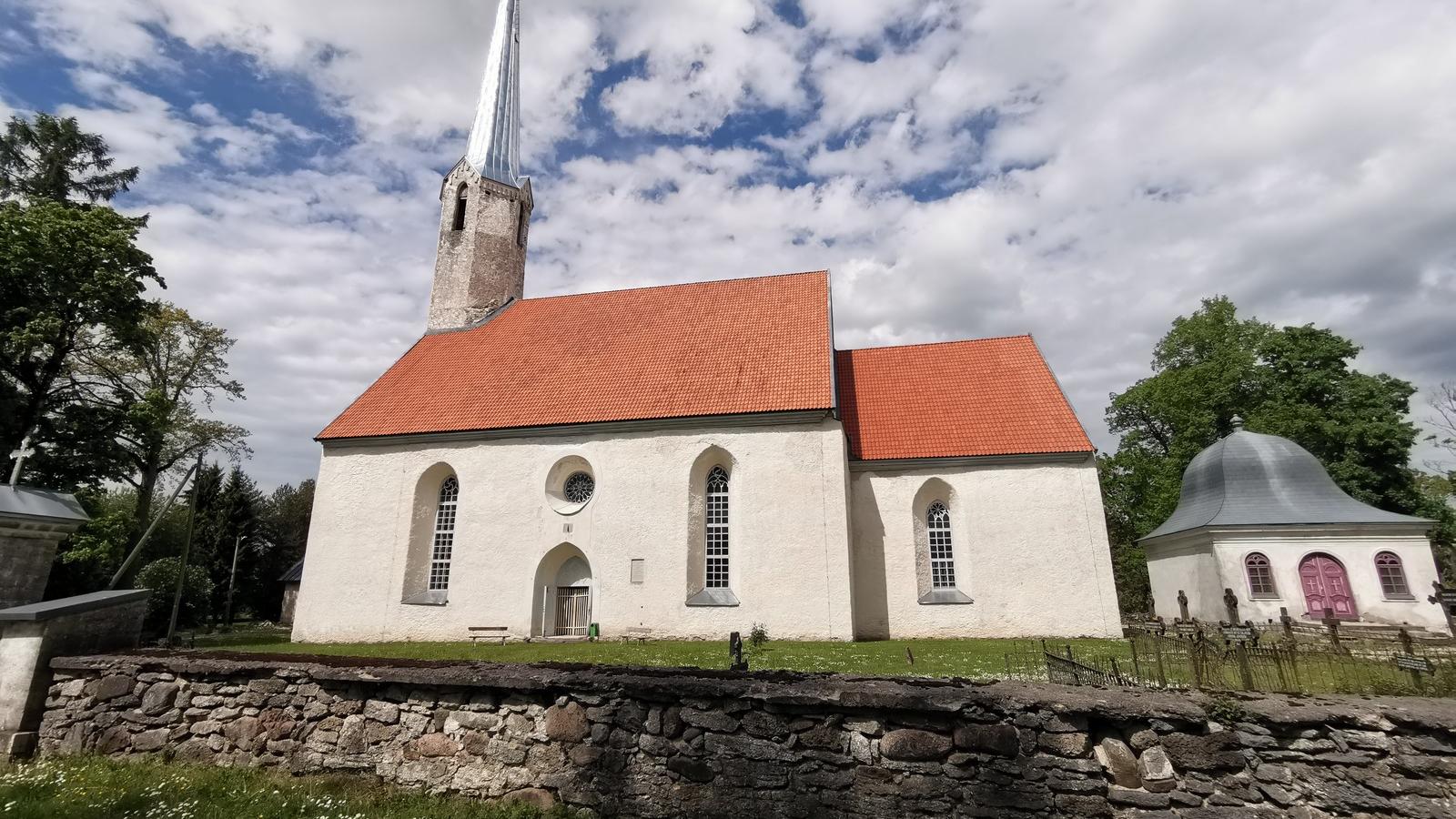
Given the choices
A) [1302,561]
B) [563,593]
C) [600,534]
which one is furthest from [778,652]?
[1302,561]

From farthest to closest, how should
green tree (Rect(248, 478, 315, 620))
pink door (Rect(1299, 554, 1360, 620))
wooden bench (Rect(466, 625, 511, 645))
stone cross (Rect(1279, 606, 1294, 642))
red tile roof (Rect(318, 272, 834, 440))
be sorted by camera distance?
1. green tree (Rect(248, 478, 315, 620))
2. red tile roof (Rect(318, 272, 834, 440))
3. pink door (Rect(1299, 554, 1360, 620))
4. wooden bench (Rect(466, 625, 511, 645))
5. stone cross (Rect(1279, 606, 1294, 642))

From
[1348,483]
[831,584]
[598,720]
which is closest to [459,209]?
[831,584]

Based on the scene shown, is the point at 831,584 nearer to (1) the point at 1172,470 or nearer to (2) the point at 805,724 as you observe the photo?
(2) the point at 805,724

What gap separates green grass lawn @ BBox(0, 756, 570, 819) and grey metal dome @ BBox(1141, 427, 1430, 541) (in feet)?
71.8

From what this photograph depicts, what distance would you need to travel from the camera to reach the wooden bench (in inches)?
671

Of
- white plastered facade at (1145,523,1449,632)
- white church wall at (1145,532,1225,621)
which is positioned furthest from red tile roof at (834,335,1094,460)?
white church wall at (1145,532,1225,621)

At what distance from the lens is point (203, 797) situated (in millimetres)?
5250

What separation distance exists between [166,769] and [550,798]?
3.62 metres

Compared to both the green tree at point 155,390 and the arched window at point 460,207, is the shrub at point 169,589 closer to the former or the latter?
the green tree at point 155,390

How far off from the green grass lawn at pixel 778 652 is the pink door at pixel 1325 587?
735cm

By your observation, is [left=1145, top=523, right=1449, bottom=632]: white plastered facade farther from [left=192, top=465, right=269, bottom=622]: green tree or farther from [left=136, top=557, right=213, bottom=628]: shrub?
[left=192, top=465, right=269, bottom=622]: green tree

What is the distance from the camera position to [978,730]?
4484 millimetres

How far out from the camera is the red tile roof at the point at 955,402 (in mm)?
18047

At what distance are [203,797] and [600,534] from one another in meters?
12.1
